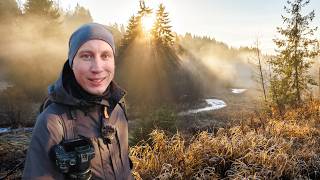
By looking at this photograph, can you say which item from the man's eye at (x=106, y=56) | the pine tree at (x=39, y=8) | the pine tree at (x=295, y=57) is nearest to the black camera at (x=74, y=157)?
the man's eye at (x=106, y=56)

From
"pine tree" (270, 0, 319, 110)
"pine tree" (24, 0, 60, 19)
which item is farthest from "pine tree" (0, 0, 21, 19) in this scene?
"pine tree" (270, 0, 319, 110)

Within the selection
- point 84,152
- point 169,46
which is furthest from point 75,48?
point 169,46

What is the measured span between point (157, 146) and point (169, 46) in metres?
41.0

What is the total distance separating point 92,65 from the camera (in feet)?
7.34

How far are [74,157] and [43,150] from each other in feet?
0.61

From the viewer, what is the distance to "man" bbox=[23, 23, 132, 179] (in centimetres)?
207

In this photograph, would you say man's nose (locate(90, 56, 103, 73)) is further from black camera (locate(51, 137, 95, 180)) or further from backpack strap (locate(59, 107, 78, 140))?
black camera (locate(51, 137, 95, 180))

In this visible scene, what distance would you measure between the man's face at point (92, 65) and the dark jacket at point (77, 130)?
0.34ft

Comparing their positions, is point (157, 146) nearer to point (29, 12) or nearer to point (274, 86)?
point (274, 86)

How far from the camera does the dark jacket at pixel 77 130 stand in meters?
2.06

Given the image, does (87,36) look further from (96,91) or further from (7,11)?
(7,11)

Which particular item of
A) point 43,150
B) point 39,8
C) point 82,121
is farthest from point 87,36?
point 39,8

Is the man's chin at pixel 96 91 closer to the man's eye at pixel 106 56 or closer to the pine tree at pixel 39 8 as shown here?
the man's eye at pixel 106 56

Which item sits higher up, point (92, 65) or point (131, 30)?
point (131, 30)
